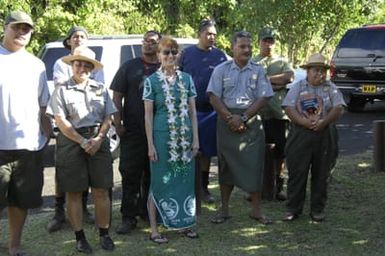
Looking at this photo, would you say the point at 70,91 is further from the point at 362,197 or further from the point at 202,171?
the point at 362,197

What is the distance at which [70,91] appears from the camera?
5.24 meters

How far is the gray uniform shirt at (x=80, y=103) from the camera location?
520cm

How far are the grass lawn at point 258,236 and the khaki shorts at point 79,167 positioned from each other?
63cm

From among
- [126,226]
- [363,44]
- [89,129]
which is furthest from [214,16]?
[89,129]

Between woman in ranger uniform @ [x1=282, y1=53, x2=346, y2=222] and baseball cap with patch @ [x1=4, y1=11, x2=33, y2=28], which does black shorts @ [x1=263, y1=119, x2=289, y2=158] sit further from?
baseball cap with patch @ [x1=4, y1=11, x2=33, y2=28]

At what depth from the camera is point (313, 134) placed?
6.12 metres

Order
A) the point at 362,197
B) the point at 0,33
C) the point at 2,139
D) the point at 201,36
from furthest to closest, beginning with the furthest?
1. the point at 0,33
2. the point at 362,197
3. the point at 201,36
4. the point at 2,139

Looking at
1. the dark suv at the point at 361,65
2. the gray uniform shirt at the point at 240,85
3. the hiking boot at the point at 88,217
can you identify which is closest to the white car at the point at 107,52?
the hiking boot at the point at 88,217

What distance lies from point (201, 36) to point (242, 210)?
191 cm

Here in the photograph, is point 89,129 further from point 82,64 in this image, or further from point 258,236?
point 258,236

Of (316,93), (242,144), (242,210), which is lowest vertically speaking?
(242,210)

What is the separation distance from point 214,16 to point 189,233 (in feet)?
54.7

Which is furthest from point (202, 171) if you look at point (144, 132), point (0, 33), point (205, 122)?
point (0, 33)

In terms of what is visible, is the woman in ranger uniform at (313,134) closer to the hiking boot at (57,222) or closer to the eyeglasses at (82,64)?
the eyeglasses at (82,64)
